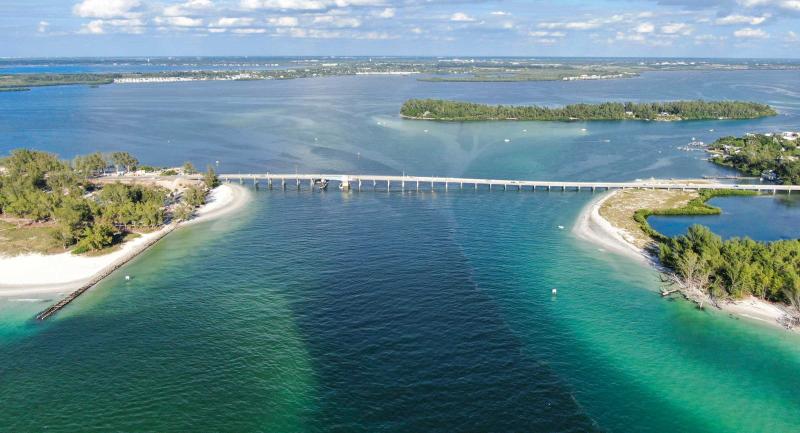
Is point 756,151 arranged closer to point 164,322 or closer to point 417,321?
point 417,321

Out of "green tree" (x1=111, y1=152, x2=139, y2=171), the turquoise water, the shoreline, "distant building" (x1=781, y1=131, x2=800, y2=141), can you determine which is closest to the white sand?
the shoreline

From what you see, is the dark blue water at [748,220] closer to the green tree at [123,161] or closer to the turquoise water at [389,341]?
the turquoise water at [389,341]

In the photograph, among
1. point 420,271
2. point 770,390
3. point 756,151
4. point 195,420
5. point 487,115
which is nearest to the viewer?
point 195,420

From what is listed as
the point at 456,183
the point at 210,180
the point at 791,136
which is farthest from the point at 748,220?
the point at 210,180

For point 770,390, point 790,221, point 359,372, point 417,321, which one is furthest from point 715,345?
point 790,221

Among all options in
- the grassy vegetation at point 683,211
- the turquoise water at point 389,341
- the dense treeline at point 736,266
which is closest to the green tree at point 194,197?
the turquoise water at point 389,341

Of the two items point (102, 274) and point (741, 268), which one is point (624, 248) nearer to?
point (741, 268)
